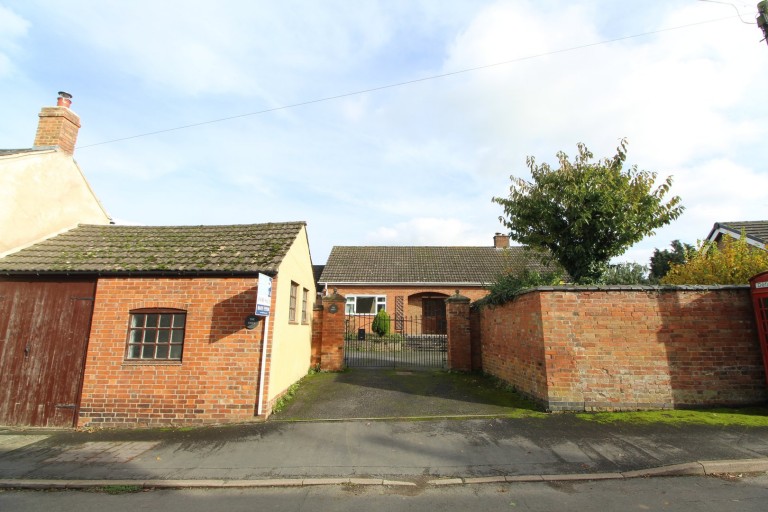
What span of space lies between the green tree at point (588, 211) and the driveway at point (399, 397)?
4.10 metres

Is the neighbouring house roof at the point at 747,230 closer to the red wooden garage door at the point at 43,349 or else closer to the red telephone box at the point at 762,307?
the red telephone box at the point at 762,307

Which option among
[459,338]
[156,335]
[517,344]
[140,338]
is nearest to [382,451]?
[517,344]

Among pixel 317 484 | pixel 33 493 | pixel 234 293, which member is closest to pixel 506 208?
pixel 234 293

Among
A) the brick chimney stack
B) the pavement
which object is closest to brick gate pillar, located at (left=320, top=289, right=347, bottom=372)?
the pavement

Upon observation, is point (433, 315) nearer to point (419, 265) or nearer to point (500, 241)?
point (419, 265)

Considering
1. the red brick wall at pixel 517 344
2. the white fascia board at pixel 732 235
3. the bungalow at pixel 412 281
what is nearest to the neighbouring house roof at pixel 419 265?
the bungalow at pixel 412 281

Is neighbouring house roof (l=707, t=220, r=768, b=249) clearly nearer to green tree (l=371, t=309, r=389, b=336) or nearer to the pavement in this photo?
the pavement

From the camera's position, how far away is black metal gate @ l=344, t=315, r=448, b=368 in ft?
45.1

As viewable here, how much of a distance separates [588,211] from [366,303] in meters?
15.8

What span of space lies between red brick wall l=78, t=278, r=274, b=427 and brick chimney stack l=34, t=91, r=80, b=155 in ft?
17.8

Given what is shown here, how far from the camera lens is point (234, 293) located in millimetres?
7648

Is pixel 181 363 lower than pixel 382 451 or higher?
higher

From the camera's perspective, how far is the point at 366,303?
76.1 ft

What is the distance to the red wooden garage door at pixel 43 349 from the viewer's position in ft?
24.4
